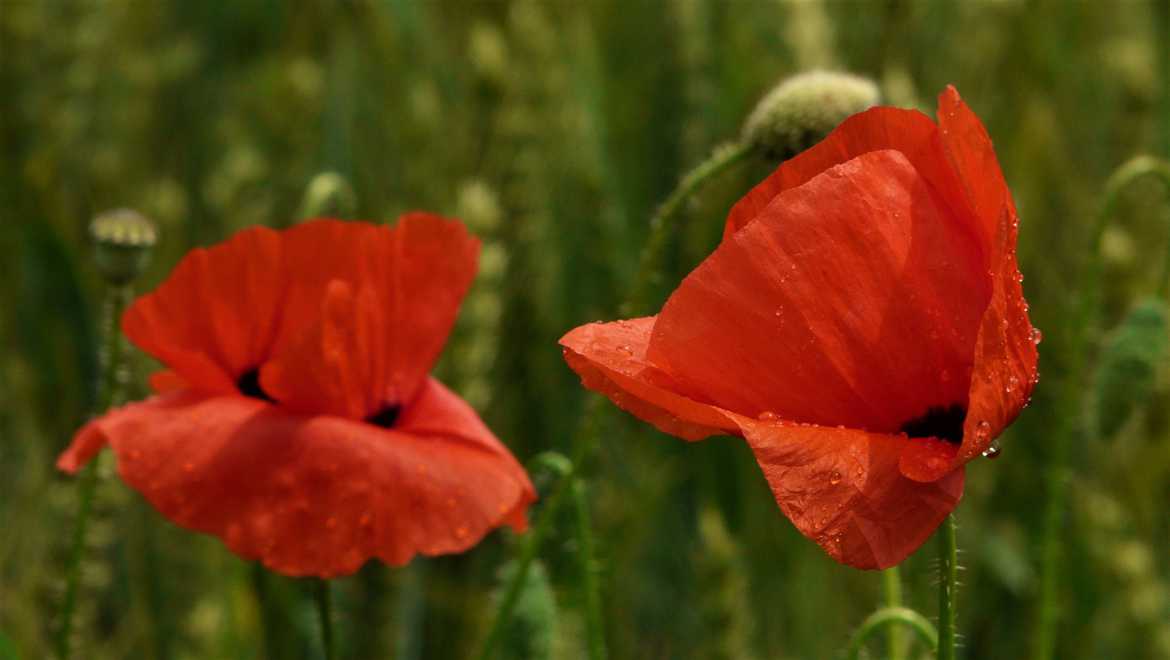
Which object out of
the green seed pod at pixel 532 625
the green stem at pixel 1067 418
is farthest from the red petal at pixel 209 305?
the green stem at pixel 1067 418

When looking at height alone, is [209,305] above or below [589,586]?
above

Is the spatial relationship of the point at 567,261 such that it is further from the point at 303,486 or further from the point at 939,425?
the point at 939,425

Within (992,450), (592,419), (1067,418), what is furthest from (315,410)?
(1067,418)

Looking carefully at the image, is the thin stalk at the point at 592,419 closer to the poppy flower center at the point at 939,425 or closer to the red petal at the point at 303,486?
the red petal at the point at 303,486

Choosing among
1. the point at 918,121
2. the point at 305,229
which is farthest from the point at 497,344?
the point at 918,121

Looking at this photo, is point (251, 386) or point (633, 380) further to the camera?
point (251, 386)
